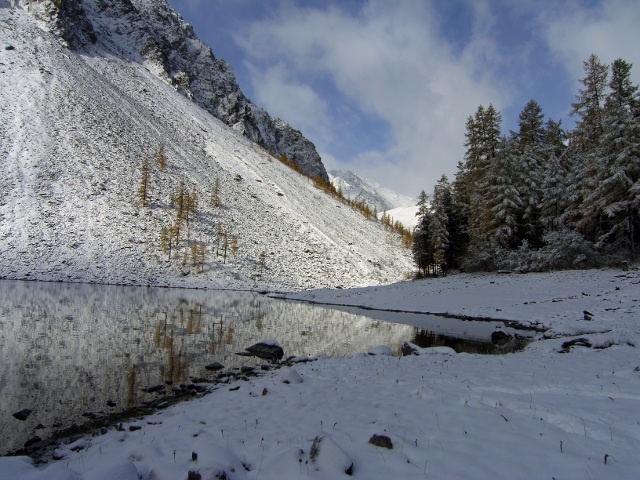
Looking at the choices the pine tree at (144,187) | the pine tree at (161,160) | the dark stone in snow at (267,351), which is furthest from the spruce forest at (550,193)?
the pine tree at (161,160)

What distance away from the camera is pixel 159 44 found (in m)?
135

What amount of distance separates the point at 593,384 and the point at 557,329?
35.4 feet

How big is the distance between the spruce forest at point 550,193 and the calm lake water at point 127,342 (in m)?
16.1

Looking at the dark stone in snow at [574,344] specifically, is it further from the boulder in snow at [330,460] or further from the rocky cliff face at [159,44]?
the rocky cliff face at [159,44]

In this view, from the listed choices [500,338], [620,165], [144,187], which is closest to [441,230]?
[620,165]

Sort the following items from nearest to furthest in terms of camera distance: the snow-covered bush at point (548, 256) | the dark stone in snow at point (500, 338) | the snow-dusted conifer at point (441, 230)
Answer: the dark stone in snow at point (500, 338)
the snow-covered bush at point (548, 256)
the snow-dusted conifer at point (441, 230)

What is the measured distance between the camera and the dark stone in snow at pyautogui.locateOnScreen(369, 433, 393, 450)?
543 cm

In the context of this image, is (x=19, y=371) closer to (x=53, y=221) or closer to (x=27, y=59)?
(x=53, y=221)

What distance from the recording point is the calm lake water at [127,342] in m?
9.05

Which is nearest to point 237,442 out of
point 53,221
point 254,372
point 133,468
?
point 133,468

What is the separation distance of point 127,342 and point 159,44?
149608 mm

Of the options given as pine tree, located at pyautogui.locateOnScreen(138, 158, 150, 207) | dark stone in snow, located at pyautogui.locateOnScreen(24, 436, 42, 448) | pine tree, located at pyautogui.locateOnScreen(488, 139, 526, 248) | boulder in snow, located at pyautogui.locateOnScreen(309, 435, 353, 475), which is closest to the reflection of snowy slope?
dark stone in snow, located at pyautogui.locateOnScreen(24, 436, 42, 448)

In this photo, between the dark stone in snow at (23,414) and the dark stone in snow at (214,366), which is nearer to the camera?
the dark stone in snow at (23,414)

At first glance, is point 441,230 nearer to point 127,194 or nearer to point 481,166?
point 481,166
